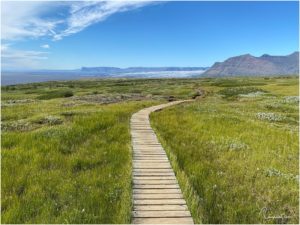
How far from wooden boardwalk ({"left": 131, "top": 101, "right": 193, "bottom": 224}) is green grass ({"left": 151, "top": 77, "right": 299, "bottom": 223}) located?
13.6 inches

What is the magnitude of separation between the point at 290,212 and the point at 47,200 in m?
7.19

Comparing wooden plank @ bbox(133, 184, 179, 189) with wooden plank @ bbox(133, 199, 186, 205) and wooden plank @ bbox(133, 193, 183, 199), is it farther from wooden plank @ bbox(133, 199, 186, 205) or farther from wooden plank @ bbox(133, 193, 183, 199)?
wooden plank @ bbox(133, 199, 186, 205)

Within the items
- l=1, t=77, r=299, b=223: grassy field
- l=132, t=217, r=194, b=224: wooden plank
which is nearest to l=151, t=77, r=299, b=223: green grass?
l=1, t=77, r=299, b=223: grassy field

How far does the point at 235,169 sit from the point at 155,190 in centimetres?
456

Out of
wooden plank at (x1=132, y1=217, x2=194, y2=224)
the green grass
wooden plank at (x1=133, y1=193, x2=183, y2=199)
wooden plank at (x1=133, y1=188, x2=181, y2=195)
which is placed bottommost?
the green grass

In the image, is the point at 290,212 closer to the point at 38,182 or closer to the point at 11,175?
the point at 38,182

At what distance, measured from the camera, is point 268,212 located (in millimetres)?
10531

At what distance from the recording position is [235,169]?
14.5 m

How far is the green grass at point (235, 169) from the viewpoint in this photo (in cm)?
1049

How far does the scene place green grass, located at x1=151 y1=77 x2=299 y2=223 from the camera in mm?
10492

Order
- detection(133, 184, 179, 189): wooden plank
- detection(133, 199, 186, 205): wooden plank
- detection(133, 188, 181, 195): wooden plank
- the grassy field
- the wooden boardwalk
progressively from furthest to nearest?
detection(133, 184, 179, 189): wooden plank, detection(133, 188, 181, 195): wooden plank, detection(133, 199, 186, 205): wooden plank, the grassy field, the wooden boardwalk

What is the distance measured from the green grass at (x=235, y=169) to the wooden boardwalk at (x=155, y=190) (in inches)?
13.6

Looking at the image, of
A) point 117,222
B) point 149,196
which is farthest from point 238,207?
point 117,222

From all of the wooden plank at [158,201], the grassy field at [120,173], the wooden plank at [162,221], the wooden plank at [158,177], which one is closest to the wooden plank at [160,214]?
the wooden plank at [162,221]
